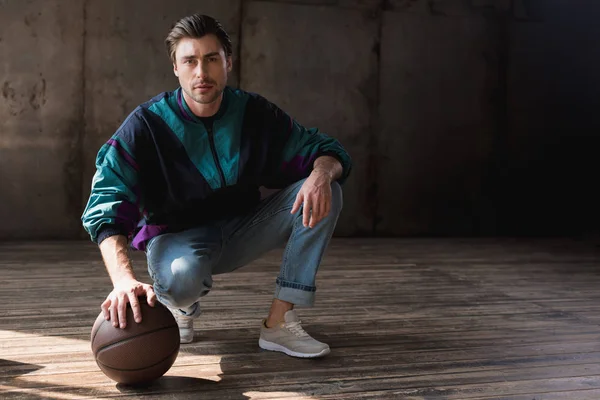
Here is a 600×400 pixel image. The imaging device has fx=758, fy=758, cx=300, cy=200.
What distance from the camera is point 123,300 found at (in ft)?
7.24

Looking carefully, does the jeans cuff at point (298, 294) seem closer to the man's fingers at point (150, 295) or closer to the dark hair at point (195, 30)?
the man's fingers at point (150, 295)

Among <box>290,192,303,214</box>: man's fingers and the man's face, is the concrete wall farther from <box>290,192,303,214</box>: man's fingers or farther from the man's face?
<box>290,192,303,214</box>: man's fingers

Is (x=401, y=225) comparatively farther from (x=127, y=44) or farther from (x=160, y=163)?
(x=160, y=163)

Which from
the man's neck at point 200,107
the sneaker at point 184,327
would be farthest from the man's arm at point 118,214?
the sneaker at point 184,327

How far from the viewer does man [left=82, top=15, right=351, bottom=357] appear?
8.91ft

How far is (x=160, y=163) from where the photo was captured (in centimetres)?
278

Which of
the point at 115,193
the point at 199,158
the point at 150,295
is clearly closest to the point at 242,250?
the point at 199,158

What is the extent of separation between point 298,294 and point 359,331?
60cm

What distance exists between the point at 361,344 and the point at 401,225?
12.2 ft

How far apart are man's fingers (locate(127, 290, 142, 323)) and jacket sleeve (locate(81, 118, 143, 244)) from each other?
25cm

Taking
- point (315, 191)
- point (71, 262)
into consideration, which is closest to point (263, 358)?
point (315, 191)

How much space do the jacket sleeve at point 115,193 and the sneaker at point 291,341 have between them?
69 cm

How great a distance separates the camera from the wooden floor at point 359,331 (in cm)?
254

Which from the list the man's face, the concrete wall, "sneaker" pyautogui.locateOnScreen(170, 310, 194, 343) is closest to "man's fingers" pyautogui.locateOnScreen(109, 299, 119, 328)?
"sneaker" pyautogui.locateOnScreen(170, 310, 194, 343)
